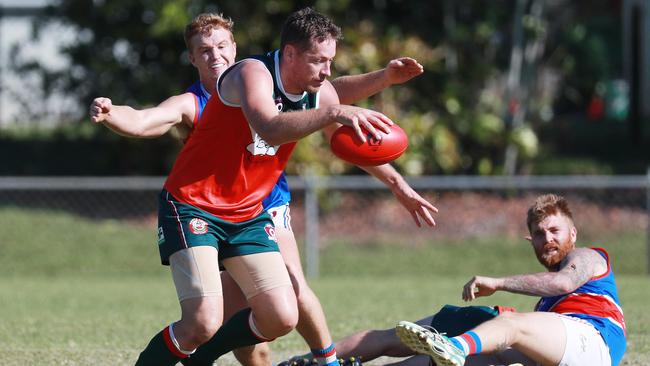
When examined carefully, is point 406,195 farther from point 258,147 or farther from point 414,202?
point 258,147

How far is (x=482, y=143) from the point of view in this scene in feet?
48.2

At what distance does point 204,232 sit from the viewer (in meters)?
4.70

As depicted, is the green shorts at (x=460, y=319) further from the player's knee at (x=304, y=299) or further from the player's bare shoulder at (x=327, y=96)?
the player's bare shoulder at (x=327, y=96)

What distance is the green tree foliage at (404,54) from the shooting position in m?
14.0

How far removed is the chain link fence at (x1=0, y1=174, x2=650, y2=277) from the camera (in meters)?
12.9

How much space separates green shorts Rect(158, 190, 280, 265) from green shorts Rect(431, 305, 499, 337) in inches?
37.2

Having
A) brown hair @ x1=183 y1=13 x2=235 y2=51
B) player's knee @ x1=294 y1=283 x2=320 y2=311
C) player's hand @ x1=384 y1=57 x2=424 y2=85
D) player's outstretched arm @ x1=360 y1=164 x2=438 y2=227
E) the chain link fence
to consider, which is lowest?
the chain link fence

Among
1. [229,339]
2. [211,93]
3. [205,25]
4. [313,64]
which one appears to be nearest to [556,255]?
[313,64]

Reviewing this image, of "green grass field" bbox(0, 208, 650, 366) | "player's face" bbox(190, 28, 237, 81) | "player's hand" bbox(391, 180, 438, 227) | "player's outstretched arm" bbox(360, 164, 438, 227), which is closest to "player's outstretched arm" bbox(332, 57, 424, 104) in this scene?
"player's outstretched arm" bbox(360, 164, 438, 227)

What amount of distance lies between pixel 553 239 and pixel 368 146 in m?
1.22

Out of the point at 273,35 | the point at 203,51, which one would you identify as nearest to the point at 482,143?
the point at 273,35

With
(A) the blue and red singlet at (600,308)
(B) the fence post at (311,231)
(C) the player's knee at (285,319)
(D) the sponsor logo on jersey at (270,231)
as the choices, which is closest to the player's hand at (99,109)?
(D) the sponsor logo on jersey at (270,231)

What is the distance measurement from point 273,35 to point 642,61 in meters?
8.11

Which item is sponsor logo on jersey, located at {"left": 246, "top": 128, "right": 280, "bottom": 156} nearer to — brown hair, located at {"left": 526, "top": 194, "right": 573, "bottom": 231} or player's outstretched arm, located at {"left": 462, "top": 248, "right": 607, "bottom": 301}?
player's outstretched arm, located at {"left": 462, "top": 248, "right": 607, "bottom": 301}
